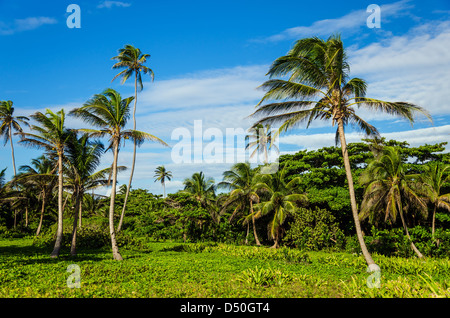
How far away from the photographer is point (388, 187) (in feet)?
58.0

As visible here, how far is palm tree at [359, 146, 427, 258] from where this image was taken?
17.3 metres

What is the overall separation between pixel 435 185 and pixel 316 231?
8836 mm

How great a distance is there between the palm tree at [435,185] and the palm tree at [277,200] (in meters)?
8.10

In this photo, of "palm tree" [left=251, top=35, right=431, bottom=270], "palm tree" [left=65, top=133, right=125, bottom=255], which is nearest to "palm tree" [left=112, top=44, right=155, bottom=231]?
"palm tree" [left=65, top=133, right=125, bottom=255]

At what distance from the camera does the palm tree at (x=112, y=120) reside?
16.0m

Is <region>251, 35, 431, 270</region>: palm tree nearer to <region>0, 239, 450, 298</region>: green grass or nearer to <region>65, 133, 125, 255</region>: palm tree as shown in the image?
<region>0, 239, 450, 298</region>: green grass

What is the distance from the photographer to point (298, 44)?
486 inches

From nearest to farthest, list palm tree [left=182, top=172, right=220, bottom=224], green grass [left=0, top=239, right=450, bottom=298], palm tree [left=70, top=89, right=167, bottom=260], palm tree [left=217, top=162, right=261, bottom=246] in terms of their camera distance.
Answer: green grass [left=0, top=239, right=450, bottom=298] < palm tree [left=70, top=89, right=167, bottom=260] < palm tree [left=217, top=162, right=261, bottom=246] < palm tree [left=182, top=172, right=220, bottom=224]

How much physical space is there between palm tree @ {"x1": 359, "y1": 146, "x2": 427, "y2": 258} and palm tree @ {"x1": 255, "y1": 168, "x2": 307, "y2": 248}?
231 inches

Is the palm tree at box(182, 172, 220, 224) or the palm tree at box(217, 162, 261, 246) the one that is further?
the palm tree at box(182, 172, 220, 224)

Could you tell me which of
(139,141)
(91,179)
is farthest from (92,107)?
(91,179)

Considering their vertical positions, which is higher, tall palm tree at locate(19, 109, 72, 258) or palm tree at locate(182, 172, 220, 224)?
tall palm tree at locate(19, 109, 72, 258)

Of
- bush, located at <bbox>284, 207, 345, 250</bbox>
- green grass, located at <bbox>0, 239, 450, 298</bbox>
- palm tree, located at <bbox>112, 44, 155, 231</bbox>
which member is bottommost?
bush, located at <bbox>284, 207, 345, 250</bbox>
